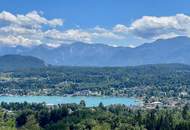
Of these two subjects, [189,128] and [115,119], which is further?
[115,119]

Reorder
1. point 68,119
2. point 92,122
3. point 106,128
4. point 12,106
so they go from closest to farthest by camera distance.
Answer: point 106,128
point 92,122
point 68,119
point 12,106

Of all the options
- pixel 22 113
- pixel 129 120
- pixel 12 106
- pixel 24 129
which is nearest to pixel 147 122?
pixel 129 120

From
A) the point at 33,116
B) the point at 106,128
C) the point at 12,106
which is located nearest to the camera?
the point at 106,128

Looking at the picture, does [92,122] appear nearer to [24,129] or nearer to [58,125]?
[58,125]

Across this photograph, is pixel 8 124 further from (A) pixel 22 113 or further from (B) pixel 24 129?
(A) pixel 22 113

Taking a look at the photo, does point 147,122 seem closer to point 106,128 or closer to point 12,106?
point 106,128

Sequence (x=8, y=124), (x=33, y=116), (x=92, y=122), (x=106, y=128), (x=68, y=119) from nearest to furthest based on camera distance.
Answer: (x=8, y=124) < (x=106, y=128) < (x=92, y=122) < (x=68, y=119) < (x=33, y=116)

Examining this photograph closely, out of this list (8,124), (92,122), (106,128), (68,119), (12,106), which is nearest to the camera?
(8,124)

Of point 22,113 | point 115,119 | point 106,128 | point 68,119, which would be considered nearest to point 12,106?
point 22,113

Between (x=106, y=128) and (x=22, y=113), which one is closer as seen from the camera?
(x=106, y=128)
